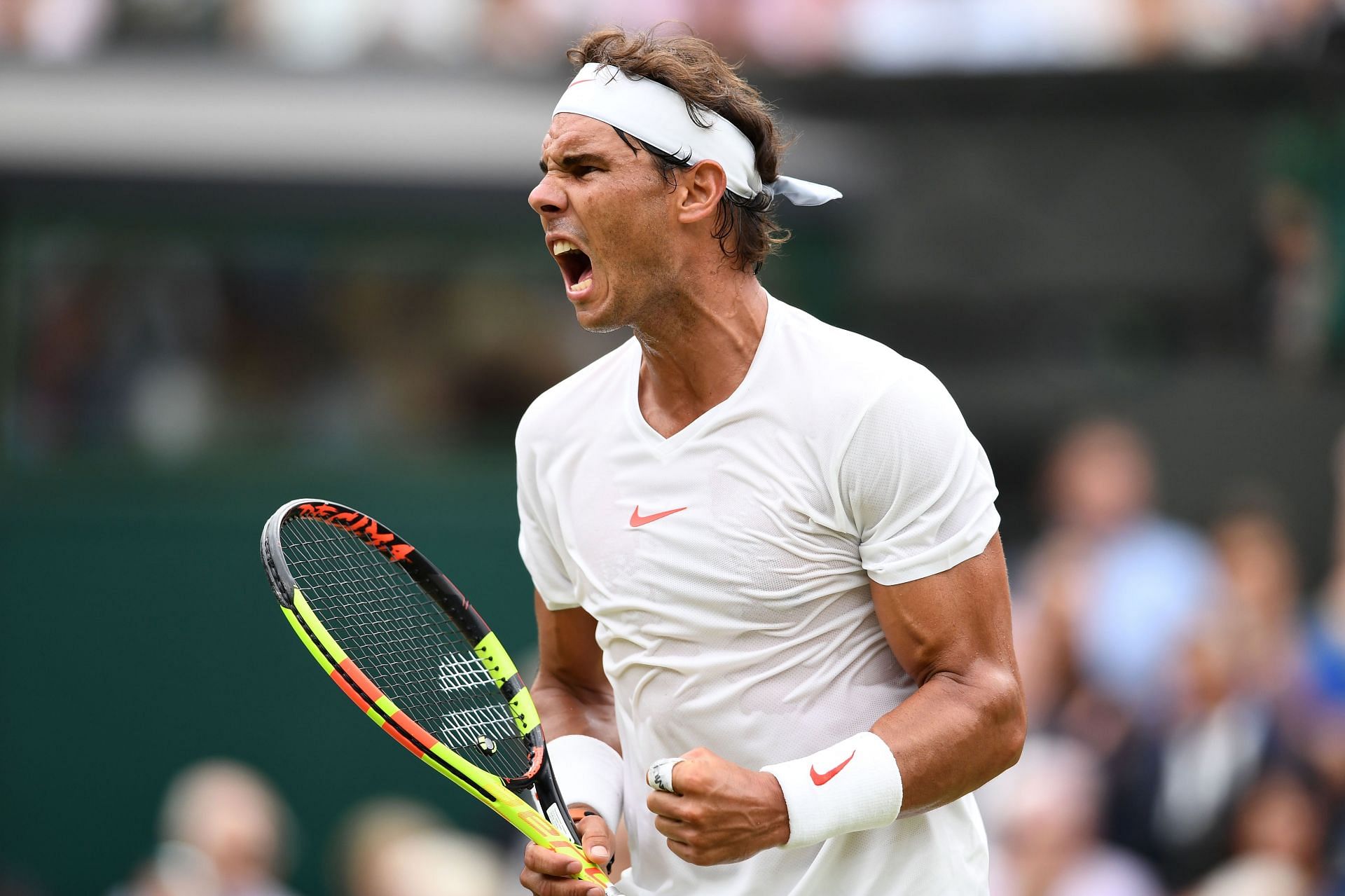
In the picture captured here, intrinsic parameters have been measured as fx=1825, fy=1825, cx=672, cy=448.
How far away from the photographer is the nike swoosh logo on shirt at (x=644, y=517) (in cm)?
303

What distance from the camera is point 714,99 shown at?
10.1 feet

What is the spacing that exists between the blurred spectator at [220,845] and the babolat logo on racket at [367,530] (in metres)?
4.24

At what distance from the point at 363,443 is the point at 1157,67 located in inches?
178

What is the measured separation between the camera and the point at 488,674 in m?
3.41

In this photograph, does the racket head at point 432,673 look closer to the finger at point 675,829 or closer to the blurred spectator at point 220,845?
the finger at point 675,829

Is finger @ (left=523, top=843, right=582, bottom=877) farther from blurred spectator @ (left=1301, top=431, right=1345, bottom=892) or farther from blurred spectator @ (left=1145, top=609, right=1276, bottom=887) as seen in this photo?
blurred spectator @ (left=1145, top=609, right=1276, bottom=887)

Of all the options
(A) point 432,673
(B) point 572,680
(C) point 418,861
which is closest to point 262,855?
(C) point 418,861

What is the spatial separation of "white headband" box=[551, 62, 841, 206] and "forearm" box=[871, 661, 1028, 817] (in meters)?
0.91

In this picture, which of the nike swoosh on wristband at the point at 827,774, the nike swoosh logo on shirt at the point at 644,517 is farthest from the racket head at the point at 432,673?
the nike swoosh on wristband at the point at 827,774

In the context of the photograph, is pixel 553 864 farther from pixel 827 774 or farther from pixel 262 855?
pixel 262 855

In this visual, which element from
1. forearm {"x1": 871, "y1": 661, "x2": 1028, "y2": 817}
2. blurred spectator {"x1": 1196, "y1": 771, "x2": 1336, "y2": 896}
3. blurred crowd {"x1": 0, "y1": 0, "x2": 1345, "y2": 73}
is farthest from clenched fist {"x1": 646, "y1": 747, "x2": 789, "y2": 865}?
blurred crowd {"x1": 0, "y1": 0, "x2": 1345, "y2": 73}

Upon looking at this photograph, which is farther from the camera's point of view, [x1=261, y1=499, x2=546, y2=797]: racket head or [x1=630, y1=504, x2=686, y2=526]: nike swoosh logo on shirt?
[x1=261, y1=499, x2=546, y2=797]: racket head

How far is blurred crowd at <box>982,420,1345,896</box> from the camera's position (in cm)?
604

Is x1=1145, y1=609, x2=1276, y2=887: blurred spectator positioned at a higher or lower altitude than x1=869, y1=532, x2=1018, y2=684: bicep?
lower
